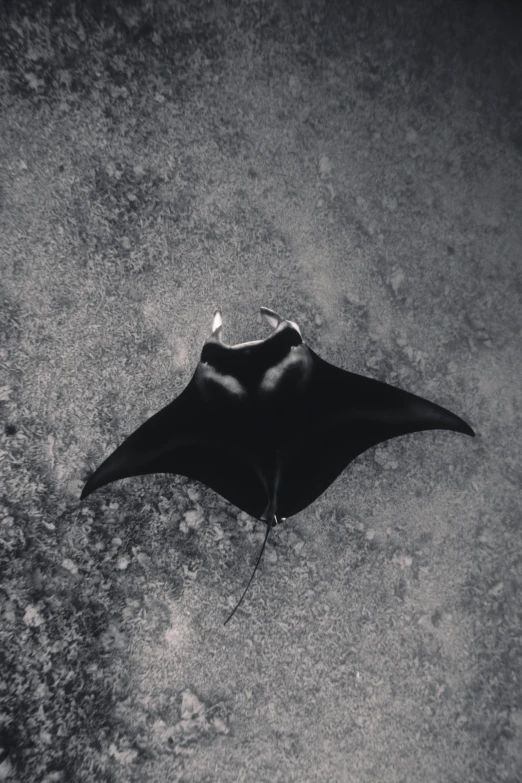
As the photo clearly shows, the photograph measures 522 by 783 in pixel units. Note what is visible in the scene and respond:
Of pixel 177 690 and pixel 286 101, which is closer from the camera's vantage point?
pixel 177 690

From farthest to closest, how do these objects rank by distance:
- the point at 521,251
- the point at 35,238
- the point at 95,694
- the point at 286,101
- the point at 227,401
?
1. the point at 521,251
2. the point at 286,101
3. the point at 35,238
4. the point at 95,694
5. the point at 227,401

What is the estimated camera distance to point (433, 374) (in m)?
1.74

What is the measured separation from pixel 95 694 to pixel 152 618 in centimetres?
31

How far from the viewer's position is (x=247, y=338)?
64.7 inches

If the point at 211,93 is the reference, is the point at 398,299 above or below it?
below

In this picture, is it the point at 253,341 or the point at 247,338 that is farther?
the point at 247,338

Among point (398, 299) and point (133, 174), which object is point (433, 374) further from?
point (133, 174)

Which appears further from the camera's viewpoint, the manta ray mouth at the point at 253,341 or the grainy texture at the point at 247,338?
the grainy texture at the point at 247,338

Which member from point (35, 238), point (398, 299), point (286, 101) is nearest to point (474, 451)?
point (398, 299)

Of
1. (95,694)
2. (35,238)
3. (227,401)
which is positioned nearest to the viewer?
(227,401)

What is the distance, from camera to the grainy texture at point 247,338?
1.49 meters

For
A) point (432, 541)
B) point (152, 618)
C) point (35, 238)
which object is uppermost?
point (35, 238)

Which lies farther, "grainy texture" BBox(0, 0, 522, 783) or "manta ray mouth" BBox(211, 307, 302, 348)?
"grainy texture" BBox(0, 0, 522, 783)

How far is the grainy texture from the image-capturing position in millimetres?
1485
